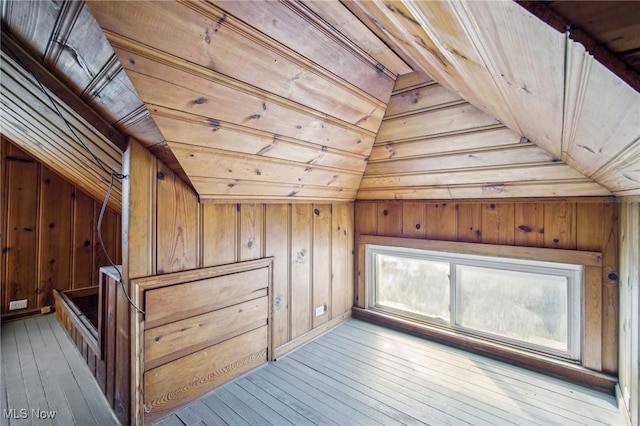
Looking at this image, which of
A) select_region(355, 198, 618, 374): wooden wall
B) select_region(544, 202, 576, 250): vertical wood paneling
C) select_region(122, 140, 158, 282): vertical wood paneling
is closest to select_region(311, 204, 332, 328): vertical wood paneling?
select_region(355, 198, 618, 374): wooden wall

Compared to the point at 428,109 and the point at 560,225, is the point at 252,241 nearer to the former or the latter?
the point at 428,109

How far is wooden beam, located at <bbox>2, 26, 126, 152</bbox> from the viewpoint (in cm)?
115

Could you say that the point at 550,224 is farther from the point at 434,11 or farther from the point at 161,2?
the point at 161,2

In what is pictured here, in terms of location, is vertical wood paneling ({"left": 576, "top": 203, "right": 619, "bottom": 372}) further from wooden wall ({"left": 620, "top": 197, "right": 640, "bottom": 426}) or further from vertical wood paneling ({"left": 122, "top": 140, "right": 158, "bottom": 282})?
vertical wood paneling ({"left": 122, "top": 140, "right": 158, "bottom": 282})

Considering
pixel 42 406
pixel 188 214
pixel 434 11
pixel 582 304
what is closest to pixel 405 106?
pixel 434 11

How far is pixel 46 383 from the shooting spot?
6.86ft

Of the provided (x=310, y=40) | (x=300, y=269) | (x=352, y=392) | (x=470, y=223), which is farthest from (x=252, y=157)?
(x=470, y=223)

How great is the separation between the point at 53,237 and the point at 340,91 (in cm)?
400

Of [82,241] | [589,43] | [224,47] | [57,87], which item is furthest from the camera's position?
[82,241]

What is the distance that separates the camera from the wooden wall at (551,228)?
6.57 ft

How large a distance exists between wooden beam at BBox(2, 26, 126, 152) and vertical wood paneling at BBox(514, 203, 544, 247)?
2888 millimetres

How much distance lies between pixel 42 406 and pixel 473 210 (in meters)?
3.53

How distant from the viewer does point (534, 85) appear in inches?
29.5

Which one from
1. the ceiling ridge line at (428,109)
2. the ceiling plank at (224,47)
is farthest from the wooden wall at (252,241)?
the ceiling ridge line at (428,109)
